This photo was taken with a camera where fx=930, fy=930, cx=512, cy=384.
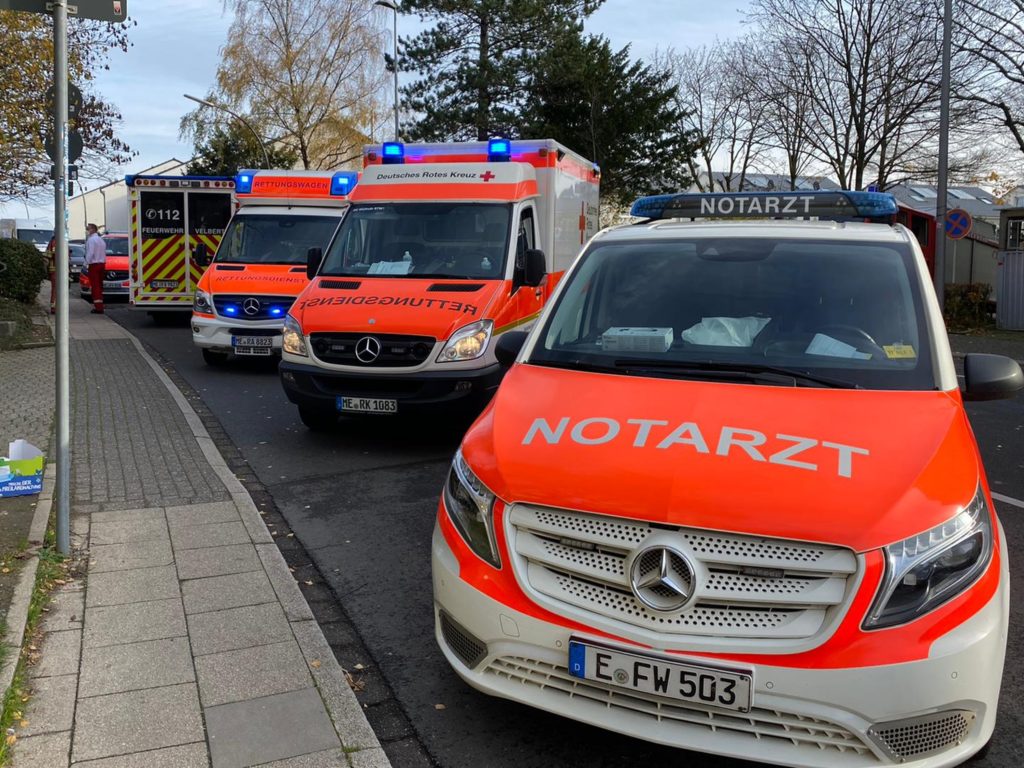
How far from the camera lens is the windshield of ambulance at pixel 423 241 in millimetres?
8516

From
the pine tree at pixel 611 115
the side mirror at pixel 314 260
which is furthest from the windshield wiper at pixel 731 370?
the pine tree at pixel 611 115

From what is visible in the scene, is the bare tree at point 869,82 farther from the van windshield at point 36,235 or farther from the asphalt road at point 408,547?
the van windshield at point 36,235

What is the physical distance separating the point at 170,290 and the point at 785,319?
16241mm

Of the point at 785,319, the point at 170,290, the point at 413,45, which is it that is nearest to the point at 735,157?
the point at 413,45

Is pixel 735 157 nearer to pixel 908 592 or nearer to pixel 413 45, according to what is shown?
pixel 413 45

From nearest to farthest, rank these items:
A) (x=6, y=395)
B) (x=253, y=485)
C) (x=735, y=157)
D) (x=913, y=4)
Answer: (x=253, y=485), (x=6, y=395), (x=913, y=4), (x=735, y=157)

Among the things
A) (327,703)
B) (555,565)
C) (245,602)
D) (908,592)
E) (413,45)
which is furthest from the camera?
(413,45)

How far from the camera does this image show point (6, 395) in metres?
9.73

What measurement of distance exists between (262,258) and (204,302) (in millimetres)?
1231

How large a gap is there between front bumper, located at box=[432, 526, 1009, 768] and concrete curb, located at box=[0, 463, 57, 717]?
2.12 m

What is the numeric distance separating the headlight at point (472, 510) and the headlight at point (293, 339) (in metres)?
4.56

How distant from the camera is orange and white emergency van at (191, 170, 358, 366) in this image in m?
Answer: 12.2

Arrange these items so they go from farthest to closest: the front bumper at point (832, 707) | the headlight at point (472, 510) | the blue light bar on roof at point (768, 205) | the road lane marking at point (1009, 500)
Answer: the road lane marking at point (1009, 500) → the blue light bar on roof at point (768, 205) → the headlight at point (472, 510) → the front bumper at point (832, 707)

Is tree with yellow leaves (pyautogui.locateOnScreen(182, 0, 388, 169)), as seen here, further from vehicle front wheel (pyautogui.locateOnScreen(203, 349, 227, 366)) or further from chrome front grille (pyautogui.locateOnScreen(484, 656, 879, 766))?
chrome front grille (pyautogui.locateOnScreen(484, 656, 879, 766))
